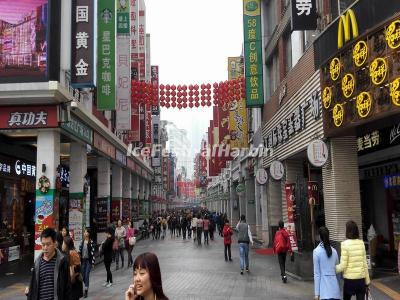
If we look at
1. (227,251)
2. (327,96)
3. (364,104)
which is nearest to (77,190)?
(227,251)

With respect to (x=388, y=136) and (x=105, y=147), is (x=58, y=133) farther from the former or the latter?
(x=388, y=136)

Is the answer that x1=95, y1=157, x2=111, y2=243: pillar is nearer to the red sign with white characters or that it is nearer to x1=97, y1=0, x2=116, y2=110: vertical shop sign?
x1=97, y1=0, x2=116, y2=110: vertical shop sign

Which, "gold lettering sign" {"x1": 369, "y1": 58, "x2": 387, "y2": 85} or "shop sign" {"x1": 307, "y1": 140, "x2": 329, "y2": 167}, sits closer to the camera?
"gold lettering sign" {"x1": 369, "y1": 58, "x2": 387, "y2": 85}

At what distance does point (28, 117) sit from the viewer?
1648cm

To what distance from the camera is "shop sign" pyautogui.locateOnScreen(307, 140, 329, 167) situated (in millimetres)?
13422

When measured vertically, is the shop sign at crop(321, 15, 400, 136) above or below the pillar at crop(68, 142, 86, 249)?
above

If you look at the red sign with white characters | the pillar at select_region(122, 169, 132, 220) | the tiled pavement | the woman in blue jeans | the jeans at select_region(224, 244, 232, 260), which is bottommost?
the tiled pavement

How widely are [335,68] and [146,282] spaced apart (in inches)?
433

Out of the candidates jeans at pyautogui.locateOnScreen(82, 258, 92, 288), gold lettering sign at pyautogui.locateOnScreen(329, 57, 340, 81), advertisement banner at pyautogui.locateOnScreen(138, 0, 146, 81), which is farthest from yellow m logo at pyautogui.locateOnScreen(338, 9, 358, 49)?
advertisement banner at pyautogui.locateOnScreen(138, 0, 146, 81)

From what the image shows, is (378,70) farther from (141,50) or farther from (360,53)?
(141,50)

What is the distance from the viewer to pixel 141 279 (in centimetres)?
321

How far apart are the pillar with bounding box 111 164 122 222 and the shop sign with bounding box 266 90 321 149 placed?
1070 centimetres

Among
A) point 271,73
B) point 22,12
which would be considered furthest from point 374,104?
point 271,73

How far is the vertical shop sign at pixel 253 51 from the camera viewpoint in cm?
2366
